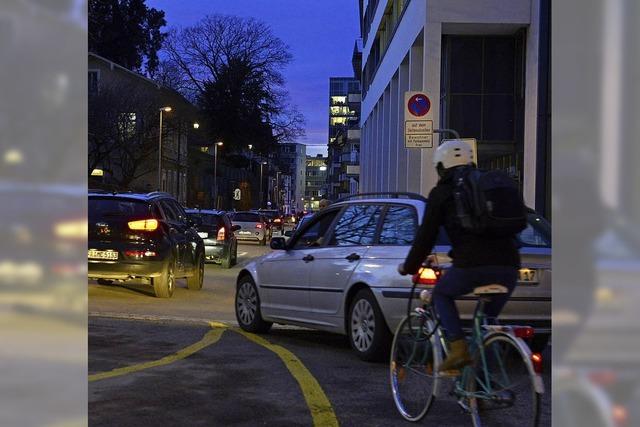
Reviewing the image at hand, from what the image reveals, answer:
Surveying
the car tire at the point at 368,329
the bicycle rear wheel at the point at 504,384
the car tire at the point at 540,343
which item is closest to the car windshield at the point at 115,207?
the car tire at the point at 368,329

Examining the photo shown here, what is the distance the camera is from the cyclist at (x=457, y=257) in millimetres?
4262

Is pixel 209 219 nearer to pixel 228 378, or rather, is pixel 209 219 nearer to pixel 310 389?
pixel 228 378

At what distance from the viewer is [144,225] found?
1163 centimetres

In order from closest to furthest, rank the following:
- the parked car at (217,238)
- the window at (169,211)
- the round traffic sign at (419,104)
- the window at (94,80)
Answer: the window at (169,211) < the round traffic sign at (419,104) < the parked car at (217,238) < the window at (94,80)

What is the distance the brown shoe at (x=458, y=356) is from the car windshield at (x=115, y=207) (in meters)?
8.19

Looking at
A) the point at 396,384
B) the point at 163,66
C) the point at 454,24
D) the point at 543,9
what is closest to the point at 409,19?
the point at 454,24

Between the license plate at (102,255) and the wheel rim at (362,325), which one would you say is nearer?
the wheel rim at (362,325)

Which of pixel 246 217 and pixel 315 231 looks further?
pixel 246 217

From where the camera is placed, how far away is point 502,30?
22922mm

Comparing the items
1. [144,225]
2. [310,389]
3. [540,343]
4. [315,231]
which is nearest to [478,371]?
[310,389]

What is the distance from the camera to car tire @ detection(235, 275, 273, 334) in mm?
8891

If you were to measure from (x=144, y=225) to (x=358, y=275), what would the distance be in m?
5.58

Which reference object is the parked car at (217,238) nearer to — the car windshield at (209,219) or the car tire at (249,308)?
the car windshield at (209,219)

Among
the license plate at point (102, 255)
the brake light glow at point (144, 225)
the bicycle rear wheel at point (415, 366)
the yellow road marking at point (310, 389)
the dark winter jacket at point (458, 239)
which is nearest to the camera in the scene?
the dark winter jacket at point (458, 239)
